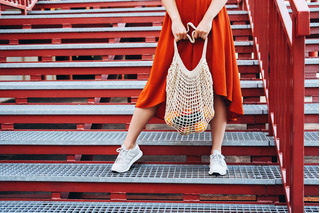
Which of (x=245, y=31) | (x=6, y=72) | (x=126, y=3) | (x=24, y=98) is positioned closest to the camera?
(x=24, y=98)

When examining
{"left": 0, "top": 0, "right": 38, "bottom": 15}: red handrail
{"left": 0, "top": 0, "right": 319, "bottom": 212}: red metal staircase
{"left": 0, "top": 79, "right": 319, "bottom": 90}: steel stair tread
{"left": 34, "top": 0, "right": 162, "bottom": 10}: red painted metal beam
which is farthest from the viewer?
{"left": 34, "top": 0, "right": 162, "bottom": 10}: red painted metal beam

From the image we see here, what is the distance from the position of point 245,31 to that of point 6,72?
228cm

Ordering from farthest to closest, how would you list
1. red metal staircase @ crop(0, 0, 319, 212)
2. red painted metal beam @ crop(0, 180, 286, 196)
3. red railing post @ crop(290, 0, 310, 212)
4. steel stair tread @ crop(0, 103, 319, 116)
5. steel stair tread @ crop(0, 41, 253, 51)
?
steel stair tread @ crop(0, 41, 253, 51), steel stair tread @ crop(0, 103, 319, 116), red painted metal beam @ crop(0, 180, 286, 196), red metal staircase @ crop(0, 0, 319, 212), red railing post @ crop(290, 0, 310, 212)

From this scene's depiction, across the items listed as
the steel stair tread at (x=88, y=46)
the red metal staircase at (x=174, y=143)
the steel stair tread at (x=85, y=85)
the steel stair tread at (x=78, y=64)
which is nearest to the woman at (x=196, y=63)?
the red metal staircase at (x=174, y=143)

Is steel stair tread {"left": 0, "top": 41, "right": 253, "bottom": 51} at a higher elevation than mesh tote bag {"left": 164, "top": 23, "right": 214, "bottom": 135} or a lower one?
higher

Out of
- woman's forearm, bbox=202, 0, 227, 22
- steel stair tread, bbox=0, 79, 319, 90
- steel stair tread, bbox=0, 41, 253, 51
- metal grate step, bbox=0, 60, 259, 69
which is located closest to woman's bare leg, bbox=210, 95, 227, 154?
woman's forearm, bbox=202, 0, 227, 22

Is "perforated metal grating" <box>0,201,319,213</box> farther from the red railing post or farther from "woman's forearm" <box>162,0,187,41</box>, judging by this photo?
"woman's forearm" <box>162,0,187,41</box>

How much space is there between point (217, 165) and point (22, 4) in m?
3.33

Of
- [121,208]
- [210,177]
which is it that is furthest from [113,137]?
[210,177]

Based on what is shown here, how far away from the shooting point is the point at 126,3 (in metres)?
4.65

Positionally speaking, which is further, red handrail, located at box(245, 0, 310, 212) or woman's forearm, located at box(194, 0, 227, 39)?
woman's forearm, located at box(194, 0, 227, 39)

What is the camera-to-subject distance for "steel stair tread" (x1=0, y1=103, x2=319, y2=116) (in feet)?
7.75

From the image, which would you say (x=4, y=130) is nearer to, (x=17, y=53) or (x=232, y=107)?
(x=17, y=53)

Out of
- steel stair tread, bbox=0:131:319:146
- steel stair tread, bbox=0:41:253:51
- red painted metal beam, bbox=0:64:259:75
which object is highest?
steel stair tread, bbox=0:41:253:51
